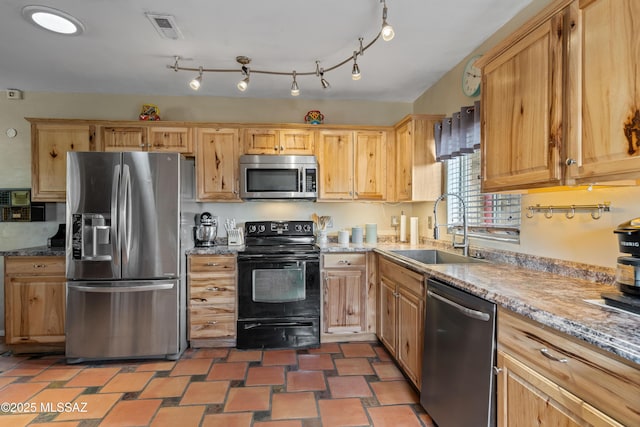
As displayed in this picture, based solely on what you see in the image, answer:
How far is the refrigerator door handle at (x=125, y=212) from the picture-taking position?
2.62m

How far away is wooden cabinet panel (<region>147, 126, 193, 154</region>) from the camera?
10.5 ft

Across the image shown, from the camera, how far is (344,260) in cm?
301

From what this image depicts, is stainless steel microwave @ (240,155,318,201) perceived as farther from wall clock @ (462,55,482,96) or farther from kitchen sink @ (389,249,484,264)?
wall clock @ (462,55,482,96)

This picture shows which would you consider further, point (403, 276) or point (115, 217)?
point (115, 217)

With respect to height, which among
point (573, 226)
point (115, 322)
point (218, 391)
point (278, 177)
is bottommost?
point (218, 391)

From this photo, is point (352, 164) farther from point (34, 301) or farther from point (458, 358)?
point (34, 301)

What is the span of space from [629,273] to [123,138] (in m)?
3.76

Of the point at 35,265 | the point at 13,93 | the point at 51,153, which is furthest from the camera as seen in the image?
the point at 13,93

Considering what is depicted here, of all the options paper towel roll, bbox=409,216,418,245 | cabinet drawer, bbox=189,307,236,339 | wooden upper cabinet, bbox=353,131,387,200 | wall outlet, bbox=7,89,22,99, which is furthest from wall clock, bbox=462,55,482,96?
wall outlet, bbox=7,89,22,99

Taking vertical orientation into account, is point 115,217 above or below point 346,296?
above

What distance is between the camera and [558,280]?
1.58 metres

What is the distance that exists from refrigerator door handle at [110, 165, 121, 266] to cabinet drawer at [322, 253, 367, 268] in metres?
1.73

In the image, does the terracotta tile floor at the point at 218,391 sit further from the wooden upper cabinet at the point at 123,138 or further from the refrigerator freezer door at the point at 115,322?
the wooden upper cabinet at the point at 123,138

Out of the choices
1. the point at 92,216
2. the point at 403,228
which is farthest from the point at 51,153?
the point at 403,228
